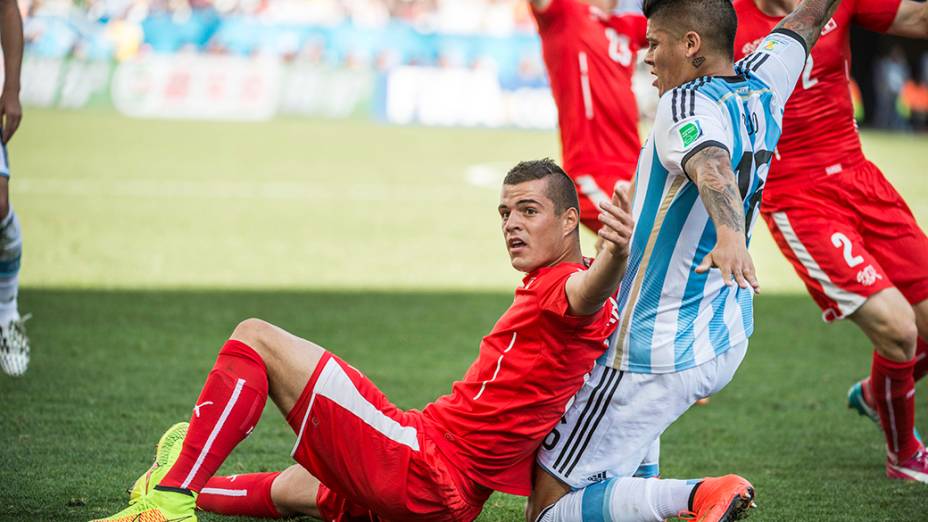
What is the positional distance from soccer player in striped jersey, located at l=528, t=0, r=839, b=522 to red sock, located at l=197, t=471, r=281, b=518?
3.33ft

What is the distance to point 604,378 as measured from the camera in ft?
12.4

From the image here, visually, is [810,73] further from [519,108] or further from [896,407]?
[519,108]

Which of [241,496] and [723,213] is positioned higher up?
[723,213]

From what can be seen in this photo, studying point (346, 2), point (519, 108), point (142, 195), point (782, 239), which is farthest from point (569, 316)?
point (346, 2)

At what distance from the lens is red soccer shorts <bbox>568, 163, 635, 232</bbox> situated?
646 cm

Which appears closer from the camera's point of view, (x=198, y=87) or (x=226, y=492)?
(x=226, y=492)

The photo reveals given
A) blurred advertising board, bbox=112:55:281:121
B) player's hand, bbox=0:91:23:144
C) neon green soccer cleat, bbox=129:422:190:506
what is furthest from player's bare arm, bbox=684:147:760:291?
blurred advertising board, bbox=112:55:281:121

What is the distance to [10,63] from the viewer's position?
561cm

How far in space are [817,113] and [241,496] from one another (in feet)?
10.3

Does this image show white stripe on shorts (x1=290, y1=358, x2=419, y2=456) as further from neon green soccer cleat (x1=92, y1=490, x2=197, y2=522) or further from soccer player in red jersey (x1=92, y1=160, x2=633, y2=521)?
neon green soccer cleat (x1=92, y1=490, x2=197, y2=522)

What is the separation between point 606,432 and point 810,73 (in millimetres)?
2369

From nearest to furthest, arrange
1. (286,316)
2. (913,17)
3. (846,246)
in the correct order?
1. (846,246)
2. (913,17)
3. (286,316)

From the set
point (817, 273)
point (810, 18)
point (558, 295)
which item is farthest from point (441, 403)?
point (817, 273)

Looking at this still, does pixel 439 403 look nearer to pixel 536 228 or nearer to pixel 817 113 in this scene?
pixel 536 228
